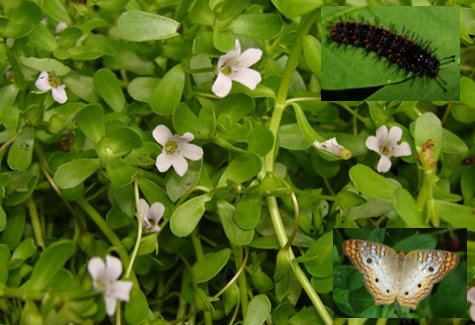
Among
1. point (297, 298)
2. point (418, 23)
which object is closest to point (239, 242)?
point (297, 298)

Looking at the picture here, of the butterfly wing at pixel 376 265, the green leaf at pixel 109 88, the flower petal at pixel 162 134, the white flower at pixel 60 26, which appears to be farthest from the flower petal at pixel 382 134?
the white flower at pixel 60 26

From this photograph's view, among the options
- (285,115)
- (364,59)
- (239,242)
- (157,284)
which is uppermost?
(364,59)

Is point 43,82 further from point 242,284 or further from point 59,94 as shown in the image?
point 242,284

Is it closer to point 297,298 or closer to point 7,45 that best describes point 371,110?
point 297,298

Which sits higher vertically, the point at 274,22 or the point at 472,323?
the point at 274,22

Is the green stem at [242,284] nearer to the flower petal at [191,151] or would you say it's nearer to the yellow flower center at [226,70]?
the flower petal at [191,151]
